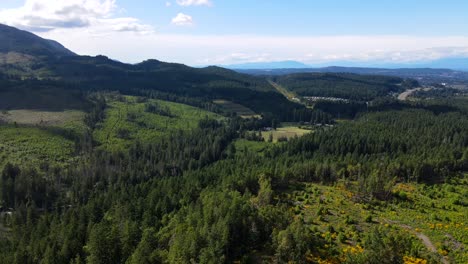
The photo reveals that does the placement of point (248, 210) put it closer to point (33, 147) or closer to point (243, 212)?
point (243, 212)

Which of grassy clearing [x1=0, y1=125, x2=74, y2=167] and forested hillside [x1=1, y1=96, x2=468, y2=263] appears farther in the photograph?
grassy clearing [x1=0, y1=125, x2=74, y2=167]

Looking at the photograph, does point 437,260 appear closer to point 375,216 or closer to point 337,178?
point 375,216

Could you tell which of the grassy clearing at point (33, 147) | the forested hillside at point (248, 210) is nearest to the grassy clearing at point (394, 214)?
the forested hillside at point (248, 210)

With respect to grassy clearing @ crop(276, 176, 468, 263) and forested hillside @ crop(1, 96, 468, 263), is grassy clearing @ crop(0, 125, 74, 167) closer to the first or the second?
forested hillside @ crop(1, 96, 468, 263)

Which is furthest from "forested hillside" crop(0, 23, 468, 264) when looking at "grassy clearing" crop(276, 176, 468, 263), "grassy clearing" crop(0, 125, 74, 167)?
"grassy clearing" crop(0, 125, 74, 167)

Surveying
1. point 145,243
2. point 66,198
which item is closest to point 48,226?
point 66,198

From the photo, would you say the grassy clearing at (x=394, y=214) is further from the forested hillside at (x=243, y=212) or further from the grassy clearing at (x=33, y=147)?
the grassy clearing at (x=33, y=147)
